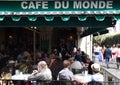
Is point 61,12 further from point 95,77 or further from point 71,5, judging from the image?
point 95,77

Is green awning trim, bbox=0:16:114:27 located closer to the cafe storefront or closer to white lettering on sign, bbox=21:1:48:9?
the cafe storefront

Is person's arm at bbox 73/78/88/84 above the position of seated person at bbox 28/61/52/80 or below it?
below

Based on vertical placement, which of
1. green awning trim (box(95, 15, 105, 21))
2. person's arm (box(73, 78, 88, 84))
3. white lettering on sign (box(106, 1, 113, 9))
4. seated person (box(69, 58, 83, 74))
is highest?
white lettering on sign (box(106, 1, 113, 9))

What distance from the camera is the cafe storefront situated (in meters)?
10.5

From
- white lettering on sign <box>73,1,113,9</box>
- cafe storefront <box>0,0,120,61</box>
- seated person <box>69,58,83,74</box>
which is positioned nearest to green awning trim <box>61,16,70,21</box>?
cafe storefront <box>0,0,120,61</box>

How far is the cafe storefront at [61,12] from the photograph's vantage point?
1051cm

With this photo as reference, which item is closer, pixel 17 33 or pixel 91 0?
pixel 91 0

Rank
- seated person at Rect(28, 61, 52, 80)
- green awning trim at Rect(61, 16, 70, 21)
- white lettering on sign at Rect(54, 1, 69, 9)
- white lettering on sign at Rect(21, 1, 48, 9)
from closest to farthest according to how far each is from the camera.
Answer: green awning trim at Rect(61, 16, 70, 21), white lettering on sign at Rect(54, 1, 69, 9), white lettering on sign at Rect(21, 1, 48, 9), seated person at Rect(28, 61, 52, 80)

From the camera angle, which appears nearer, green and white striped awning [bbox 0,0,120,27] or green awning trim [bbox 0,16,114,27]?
green and white striped awning [bbox 0,0,120,27]

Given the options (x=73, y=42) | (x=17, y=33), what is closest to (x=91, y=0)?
(x=17, y=33)

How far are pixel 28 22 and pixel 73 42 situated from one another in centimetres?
1850

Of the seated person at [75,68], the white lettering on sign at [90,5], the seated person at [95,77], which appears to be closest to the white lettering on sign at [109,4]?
the white lettering on sign at [90,5]

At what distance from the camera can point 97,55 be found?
3075 centimetres

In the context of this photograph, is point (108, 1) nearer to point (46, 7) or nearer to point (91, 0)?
point (91, 0)
